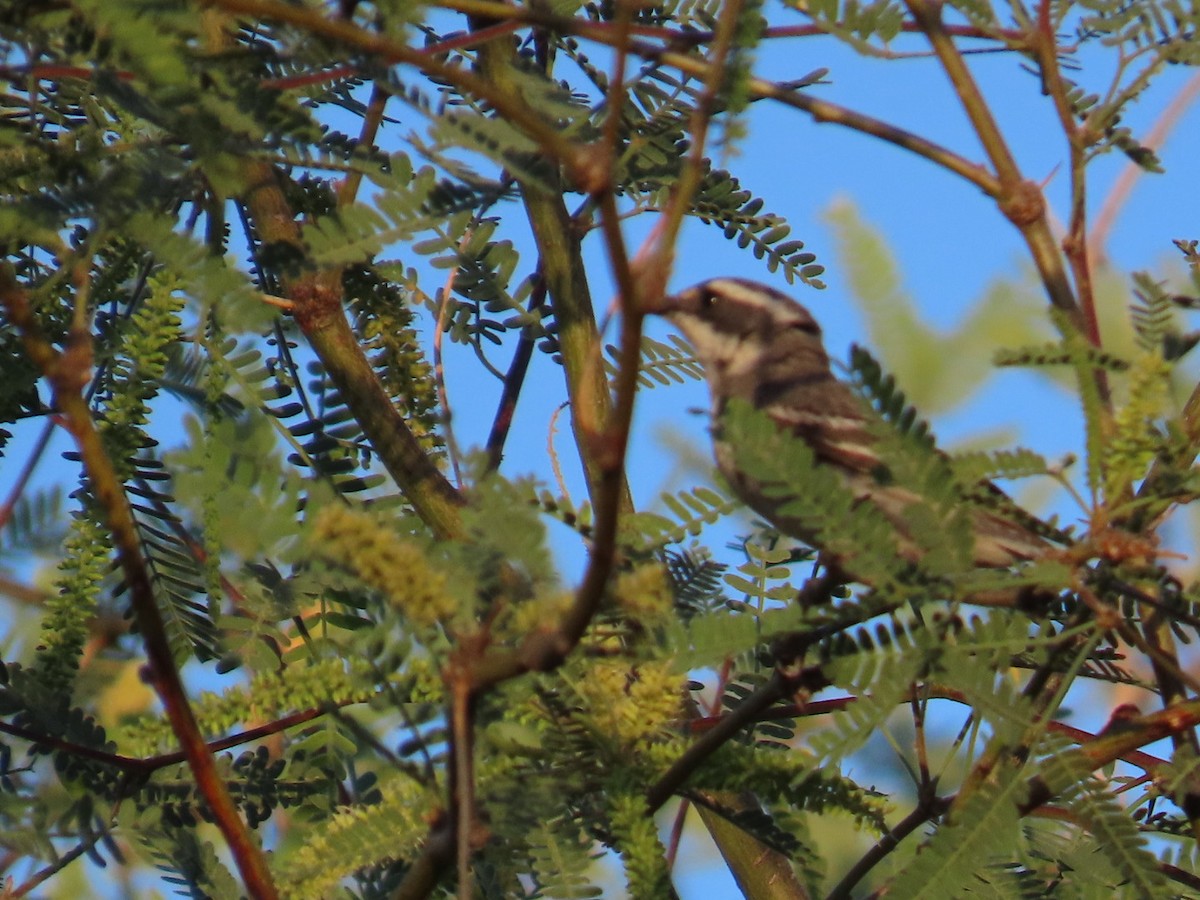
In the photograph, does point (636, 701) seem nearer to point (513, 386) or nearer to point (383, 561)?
point (383, 561)

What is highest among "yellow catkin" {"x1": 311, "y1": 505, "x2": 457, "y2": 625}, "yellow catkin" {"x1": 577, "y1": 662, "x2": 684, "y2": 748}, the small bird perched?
the small bird perched

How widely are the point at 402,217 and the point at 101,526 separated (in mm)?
794

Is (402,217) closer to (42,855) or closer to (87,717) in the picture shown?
(87,717)

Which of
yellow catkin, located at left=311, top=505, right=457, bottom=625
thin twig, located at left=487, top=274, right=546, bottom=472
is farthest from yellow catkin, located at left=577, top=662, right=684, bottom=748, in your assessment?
thin twig, located at left=487, top=274, right=546, bottom=472

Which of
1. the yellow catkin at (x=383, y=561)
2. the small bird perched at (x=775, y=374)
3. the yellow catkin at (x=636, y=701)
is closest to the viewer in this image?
the yellow catkin at (x=383, y=561)

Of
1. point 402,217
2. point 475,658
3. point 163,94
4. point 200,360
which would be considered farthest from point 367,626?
point 475,658

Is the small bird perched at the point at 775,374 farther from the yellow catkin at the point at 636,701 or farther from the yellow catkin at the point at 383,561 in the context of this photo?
the yellow catkin at the point at 383,561

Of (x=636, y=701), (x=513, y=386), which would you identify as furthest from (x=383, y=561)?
(x=513, y=386)

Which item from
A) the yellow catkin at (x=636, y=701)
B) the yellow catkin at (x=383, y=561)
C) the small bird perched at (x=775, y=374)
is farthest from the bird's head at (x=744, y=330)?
the yellow catkin at (x=383, y=561)

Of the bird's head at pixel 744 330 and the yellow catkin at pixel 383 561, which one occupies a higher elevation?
the bird's head at pixel 744 330

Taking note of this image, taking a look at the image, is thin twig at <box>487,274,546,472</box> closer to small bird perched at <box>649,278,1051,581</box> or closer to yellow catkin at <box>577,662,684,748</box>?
small bird perched at <box>649,278,1051,581</box>

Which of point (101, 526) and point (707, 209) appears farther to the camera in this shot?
point (707, 209)

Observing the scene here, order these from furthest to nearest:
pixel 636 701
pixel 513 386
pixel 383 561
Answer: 1. pixel 513 386
2. pixel 636 701
3. pixel 383 561

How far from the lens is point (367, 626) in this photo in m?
2.88
